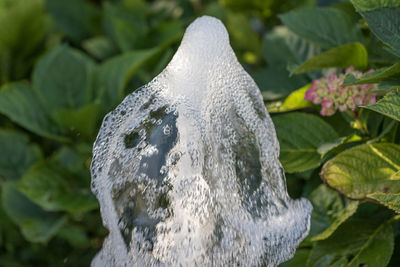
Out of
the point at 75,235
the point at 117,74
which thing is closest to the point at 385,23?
the point at 117,74

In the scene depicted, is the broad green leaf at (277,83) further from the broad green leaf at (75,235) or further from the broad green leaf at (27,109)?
the broad green leaf at (75,235)

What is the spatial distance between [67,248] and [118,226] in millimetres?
799

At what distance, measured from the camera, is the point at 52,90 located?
1048 millimetres

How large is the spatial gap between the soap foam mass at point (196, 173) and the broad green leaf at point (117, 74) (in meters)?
0.40

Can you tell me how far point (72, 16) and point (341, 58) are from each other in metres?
0.99

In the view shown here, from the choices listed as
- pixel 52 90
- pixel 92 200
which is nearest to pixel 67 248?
pixel 92 200

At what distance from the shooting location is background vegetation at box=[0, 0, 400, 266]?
63 cm

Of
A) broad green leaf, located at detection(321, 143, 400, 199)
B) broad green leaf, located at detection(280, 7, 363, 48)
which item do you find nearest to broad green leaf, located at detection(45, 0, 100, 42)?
broad green leaf, located at detection(280, 7, 363, 48)

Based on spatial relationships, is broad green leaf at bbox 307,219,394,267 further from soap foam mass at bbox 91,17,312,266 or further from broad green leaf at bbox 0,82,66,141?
broad green leaf at bbox 0,82,66,141

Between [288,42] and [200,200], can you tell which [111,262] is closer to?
[200,200]

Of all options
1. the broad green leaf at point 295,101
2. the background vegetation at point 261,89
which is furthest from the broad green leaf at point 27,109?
the broad green leaf at point 295,101

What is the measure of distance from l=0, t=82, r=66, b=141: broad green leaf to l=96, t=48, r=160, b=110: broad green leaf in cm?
13

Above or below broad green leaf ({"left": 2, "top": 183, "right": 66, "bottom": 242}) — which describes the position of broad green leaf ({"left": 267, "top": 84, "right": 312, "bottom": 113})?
above

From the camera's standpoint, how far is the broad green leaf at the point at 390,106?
1.72 ft
